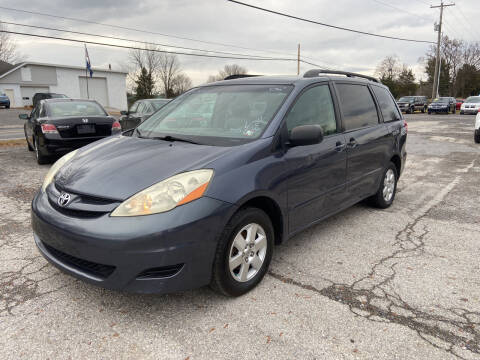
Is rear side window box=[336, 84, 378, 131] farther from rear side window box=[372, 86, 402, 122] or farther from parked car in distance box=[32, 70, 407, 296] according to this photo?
rear side window box=[372, 86, 402, 122]

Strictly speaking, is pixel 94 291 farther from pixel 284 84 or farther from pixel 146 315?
pixel 284 84

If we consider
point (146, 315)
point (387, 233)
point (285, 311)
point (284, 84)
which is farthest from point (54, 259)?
point (387, 233)

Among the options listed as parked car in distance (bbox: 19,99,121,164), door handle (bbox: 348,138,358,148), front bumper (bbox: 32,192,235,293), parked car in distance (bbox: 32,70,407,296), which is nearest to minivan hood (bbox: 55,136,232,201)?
parked car in distance (bbox: 32,70,407,296)

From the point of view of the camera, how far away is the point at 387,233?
13.7 feet

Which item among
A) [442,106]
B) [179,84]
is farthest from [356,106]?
→ [179,84]

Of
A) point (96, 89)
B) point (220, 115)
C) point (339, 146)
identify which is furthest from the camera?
point (96, 89)

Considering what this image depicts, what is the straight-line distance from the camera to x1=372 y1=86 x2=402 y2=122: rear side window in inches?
190

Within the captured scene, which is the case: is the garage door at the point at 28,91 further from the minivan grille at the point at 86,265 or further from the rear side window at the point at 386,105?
the minivan grille at the point at 86,265

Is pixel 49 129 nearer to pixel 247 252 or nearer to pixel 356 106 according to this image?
pixel 356 106

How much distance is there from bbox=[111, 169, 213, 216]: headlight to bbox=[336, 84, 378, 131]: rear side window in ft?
6.98

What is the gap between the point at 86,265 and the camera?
2469 mm

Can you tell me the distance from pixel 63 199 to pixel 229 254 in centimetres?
125

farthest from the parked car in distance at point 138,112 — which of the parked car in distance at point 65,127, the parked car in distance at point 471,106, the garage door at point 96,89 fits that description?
the garage door at point 96,89

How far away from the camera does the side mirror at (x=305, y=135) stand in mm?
2951
